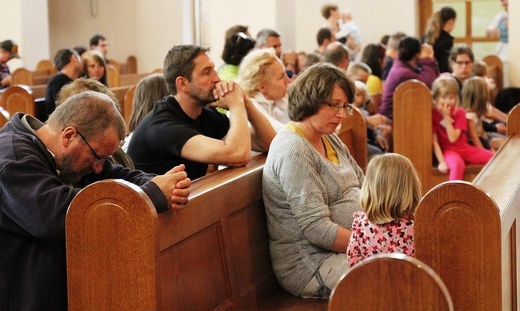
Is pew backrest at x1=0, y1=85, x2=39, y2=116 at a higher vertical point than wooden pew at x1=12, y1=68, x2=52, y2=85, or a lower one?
higher

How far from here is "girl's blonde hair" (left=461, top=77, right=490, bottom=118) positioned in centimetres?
751

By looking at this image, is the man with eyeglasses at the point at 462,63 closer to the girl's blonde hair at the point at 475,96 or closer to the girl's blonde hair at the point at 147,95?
the girl's blonde hair at the point at 475,96

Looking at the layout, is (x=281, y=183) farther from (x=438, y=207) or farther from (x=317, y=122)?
(x=438, y=207)

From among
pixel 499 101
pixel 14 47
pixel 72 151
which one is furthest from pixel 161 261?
pixel 14 47

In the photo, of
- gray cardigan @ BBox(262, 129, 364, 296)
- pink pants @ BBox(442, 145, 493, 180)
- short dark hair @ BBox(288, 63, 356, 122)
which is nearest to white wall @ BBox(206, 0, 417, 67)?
pink pants @ BBox(442, 145, 493, 180)

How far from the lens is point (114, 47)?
659 inches

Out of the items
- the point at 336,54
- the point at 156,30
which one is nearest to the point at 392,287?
the point at 336,54

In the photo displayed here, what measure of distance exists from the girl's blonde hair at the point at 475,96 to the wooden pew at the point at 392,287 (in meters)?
5.62

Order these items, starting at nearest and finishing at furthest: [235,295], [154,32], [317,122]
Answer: [235,295], [317,122], [154,32]

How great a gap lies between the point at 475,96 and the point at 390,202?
4.44 m

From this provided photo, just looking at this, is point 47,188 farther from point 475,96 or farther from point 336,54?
point 336,54

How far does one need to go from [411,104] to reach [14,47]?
755 cm

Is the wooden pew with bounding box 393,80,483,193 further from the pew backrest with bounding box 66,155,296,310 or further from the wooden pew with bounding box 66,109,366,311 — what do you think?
the pew backrest with bounding box 66,155,296,310

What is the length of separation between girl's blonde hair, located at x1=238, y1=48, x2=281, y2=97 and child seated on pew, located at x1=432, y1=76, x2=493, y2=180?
237 cm
